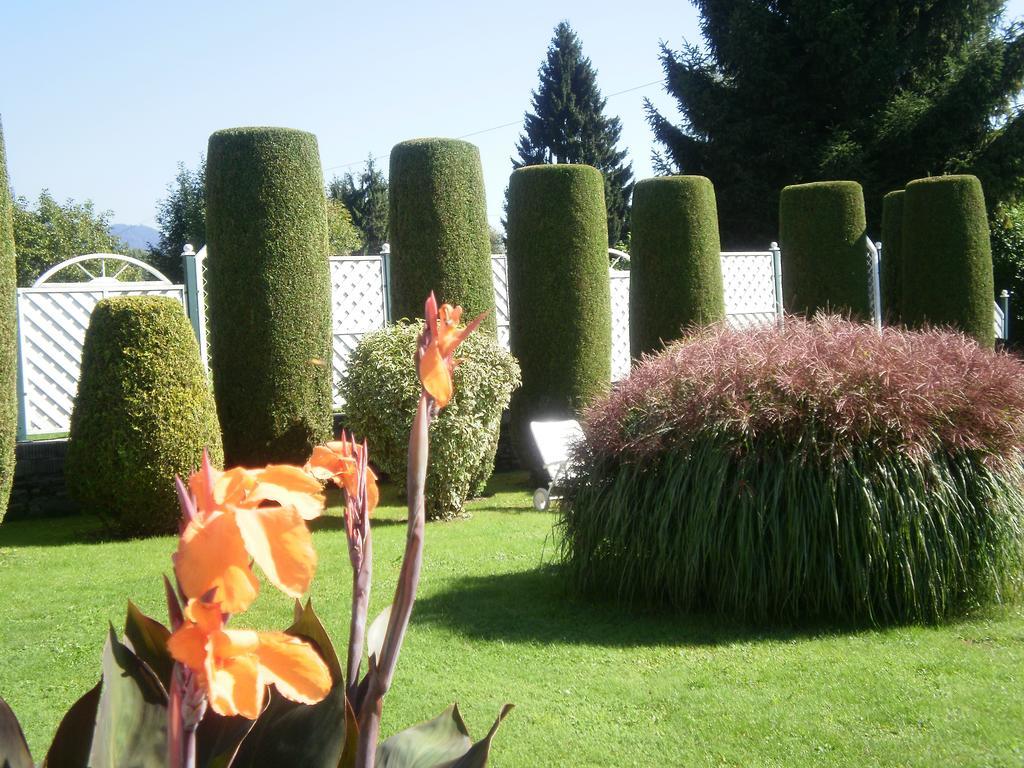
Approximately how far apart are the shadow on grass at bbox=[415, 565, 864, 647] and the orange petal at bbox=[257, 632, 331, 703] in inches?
176

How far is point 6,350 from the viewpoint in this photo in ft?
26.3

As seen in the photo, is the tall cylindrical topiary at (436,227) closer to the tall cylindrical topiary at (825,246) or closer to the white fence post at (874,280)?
the tall cylindrical topiary at (825,246)

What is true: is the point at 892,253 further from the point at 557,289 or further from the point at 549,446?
the point at 549,446

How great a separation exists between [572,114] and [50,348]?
3122 centimetres

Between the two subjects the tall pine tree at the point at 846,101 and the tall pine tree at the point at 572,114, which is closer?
the tall pine tree at the point at 846,101

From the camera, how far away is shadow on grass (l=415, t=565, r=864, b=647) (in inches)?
200

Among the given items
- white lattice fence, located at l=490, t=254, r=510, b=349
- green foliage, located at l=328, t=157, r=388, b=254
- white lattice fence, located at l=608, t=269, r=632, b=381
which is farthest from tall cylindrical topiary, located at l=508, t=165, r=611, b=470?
green foliage, located at l=328, t=157, r=388, b=254

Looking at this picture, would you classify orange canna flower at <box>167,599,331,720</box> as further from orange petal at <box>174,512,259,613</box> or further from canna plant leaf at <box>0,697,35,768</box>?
canna plant leaf at <box>0,697,35,768</box>

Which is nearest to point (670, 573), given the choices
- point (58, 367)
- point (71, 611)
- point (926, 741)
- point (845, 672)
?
point (845, 672)

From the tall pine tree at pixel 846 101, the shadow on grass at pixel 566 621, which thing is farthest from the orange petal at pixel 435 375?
the tall pine tree at pixel 846 101

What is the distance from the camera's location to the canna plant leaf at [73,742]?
3.39 ft

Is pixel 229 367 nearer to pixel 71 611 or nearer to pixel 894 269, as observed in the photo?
pixel 71 611

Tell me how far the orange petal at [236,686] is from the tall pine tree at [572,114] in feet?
128

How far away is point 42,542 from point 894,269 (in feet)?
49.0
